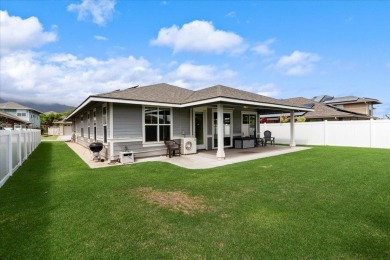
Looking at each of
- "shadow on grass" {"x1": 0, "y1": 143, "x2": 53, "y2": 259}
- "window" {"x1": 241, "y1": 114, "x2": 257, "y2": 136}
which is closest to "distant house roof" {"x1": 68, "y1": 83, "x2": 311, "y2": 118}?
"window" {"x1": 241, "y1": 114, "x2": 257, "y2": 136}

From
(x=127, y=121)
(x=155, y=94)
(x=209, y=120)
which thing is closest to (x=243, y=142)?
(x=209, y=120)

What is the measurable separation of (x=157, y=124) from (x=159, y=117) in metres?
0.38

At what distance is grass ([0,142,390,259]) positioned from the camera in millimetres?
2730

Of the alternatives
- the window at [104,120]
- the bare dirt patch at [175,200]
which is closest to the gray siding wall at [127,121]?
the window at [104,120]

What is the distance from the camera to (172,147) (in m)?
10.4

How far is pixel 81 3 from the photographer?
34.8 feet

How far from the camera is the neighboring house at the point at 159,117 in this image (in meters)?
9.37

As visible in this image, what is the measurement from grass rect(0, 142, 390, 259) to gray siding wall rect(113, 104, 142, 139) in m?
3.28

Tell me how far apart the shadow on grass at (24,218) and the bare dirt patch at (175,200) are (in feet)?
6.25

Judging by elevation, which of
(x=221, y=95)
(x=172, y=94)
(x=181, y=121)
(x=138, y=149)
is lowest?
(x=138, y=149)

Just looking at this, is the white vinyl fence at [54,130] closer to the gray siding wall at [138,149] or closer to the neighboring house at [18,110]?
the neighboring house at [18,110]

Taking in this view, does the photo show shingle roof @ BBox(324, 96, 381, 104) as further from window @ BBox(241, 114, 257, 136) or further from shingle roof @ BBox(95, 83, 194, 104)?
shingle roof @ BBox(95, 83, 194, 104)

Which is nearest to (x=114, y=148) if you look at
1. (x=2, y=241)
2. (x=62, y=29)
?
(x=2, y=241)

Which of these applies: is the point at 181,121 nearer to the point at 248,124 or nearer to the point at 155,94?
the point at 155,94
